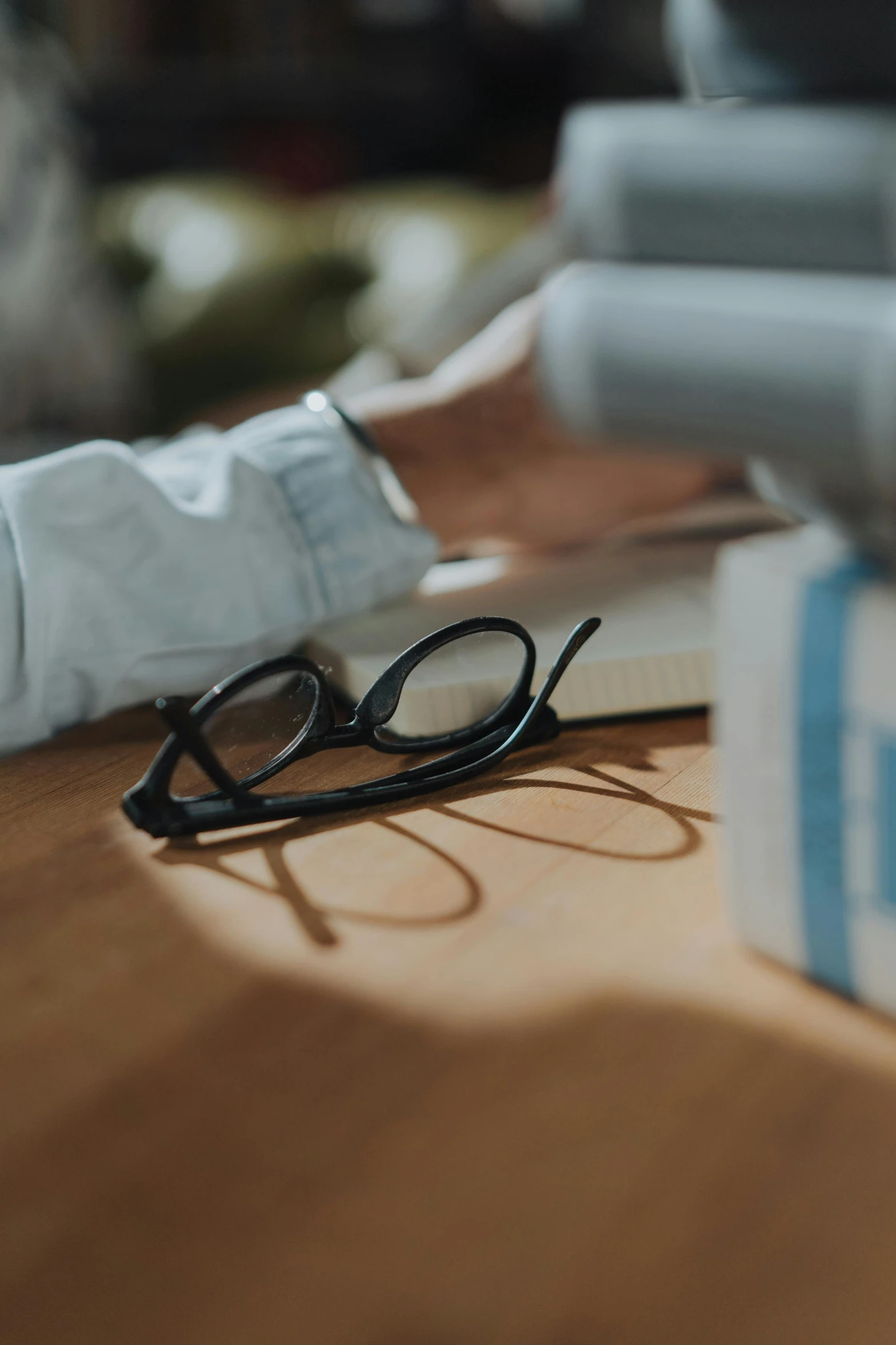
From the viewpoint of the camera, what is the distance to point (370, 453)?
0.58 m

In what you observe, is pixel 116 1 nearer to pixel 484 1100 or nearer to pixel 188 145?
pixel 188 145

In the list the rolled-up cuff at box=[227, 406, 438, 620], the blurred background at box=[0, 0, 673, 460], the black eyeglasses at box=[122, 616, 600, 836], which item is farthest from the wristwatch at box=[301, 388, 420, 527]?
the blurred background at box=[0, 0, 673, 460]

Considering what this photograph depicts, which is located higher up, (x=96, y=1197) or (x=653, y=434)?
(x=653, y=434)

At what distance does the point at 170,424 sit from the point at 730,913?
1227 millimetres

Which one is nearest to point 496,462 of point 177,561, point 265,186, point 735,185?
point 177,561

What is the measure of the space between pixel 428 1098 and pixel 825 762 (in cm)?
12

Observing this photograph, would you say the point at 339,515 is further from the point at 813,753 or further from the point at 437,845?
the point at 813,753

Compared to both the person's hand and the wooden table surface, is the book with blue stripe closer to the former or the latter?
the wooden table surface

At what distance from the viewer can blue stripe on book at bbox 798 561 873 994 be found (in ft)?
0.89

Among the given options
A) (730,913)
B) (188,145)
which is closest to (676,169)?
(730,913)

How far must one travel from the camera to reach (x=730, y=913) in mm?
318

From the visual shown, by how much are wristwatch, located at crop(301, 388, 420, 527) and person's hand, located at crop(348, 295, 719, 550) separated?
1 cm

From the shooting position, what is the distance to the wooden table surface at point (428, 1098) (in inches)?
8.9

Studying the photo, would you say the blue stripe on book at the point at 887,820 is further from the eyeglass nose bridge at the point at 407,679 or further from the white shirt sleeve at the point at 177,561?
the white shirt sleeve at the point at 177,561
